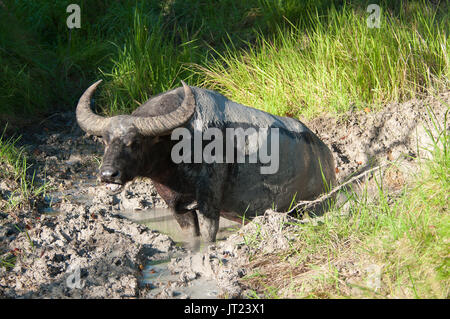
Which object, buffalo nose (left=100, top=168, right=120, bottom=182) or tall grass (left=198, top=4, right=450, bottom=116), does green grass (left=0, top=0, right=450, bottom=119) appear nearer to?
tall grass (left=198, top=4, right=450, bottom=116)

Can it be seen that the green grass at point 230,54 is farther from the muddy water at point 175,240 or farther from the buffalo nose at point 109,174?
the buffalo nose at point 109,174

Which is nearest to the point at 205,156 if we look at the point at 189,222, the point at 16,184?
the point at 189,222

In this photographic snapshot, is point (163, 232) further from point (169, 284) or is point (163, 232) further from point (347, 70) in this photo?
point (347, 70)

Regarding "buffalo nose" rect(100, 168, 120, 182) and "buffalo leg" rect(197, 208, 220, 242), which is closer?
"buffalo nose" rect(100, 168, 120, 182)

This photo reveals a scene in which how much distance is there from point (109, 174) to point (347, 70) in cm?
354

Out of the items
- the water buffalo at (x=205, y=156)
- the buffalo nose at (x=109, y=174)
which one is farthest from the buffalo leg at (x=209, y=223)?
the buffalo nose at (x=109, y=174)

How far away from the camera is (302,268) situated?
13.3ft

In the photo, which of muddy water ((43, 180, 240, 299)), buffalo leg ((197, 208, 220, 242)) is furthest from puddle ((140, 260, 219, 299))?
buffalo leg ((197, 208, 220, 242))

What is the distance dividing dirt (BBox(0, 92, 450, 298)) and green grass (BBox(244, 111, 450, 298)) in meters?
0.20

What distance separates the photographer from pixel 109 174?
442 centimetres

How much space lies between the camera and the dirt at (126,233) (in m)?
4.13

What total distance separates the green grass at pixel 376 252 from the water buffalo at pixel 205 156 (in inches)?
30.2

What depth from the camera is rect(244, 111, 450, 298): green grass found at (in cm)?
345

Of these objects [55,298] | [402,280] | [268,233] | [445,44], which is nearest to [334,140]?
[445,44]
